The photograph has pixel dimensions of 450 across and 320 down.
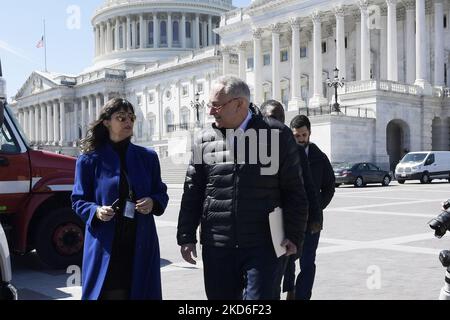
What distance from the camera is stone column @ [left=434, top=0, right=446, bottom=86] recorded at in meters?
47.0

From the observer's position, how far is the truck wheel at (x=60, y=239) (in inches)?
372

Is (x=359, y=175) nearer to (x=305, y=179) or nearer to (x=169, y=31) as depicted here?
(x=305, y=179)

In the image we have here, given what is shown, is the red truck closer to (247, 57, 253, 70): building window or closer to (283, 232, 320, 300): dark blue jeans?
(283, 232, 320, 300): dark blue jeans

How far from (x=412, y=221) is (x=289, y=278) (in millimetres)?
9045

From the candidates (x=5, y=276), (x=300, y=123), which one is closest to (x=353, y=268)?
(x=300, y=123)

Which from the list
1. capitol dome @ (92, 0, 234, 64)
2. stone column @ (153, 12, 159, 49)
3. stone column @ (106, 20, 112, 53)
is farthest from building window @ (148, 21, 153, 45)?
stone column @ (106, 20, 112, 53)

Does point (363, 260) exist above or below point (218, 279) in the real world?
below

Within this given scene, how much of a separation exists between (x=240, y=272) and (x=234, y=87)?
131cm

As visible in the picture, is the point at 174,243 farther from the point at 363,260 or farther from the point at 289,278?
the point at 289,278

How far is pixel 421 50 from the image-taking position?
Answer: 45438 mm

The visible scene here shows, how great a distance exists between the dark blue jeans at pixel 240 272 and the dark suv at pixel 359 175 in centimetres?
2872

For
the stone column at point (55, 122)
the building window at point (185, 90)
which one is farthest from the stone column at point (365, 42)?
the stone column at point (55, 122)

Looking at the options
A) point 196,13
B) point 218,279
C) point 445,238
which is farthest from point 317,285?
point 196,13
